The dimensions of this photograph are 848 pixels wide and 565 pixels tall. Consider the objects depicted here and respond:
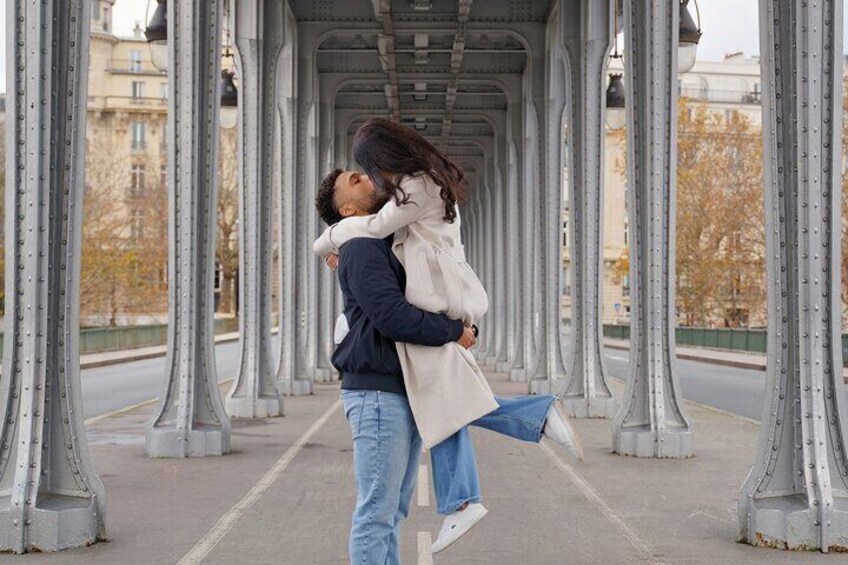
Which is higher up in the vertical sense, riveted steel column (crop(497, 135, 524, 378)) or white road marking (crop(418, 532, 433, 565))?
riveted steel column (crop(497, 135, 524, 378))

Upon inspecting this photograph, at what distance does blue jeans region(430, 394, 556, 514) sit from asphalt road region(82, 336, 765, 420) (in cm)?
1760

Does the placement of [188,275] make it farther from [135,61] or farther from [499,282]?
[135,61]

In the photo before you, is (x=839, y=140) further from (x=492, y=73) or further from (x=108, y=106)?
(x=108, y=106)

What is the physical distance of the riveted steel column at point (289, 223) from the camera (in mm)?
27478

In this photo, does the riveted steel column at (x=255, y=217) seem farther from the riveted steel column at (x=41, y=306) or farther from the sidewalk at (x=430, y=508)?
the riveted steel column at (x=41, y=306)

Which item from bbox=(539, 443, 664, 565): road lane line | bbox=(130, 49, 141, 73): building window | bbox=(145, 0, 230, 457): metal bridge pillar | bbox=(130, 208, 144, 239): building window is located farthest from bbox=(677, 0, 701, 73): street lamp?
bbox=(130, 49, 141, 73): building window

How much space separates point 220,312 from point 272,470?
83926 millimetres

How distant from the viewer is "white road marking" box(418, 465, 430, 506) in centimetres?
1149

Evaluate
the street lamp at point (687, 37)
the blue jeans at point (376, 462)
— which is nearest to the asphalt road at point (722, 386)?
the street lamp at point (687, 37)

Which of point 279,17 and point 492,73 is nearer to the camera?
point 279,17

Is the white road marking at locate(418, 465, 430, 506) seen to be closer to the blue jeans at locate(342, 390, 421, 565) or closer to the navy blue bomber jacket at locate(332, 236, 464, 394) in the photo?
the blue jeans at locate(342, 390, 421, 565)

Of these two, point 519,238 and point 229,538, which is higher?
point 519,238

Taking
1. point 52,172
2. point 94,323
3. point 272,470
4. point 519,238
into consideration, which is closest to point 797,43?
point 52,172

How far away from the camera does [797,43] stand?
9.46 m
